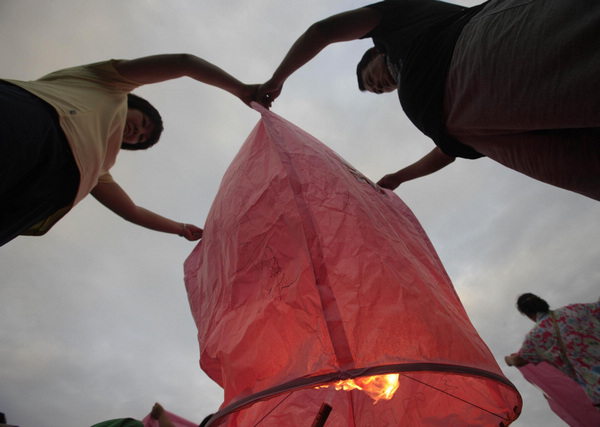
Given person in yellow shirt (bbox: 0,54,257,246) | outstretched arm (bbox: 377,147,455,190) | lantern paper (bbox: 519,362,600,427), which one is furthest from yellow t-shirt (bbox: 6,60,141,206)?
lantern paper (bbox: 519,362,600,427)

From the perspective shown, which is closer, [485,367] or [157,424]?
[485,367]

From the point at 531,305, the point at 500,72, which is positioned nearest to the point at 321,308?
the point at 500,72

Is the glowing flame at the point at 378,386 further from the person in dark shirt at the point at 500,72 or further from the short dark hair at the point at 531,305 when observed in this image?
the short dark hair at the point at 531,305

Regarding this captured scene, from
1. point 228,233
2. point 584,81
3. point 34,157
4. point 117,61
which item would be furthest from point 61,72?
point 584,81

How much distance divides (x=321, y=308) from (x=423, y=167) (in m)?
0.92

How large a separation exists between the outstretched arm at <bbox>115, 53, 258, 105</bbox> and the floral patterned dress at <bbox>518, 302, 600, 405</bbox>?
2.13 m

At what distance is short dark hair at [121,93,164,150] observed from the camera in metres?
0.99

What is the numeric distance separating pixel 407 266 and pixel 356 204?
19 cm

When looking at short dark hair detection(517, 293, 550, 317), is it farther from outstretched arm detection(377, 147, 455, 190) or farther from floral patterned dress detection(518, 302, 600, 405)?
outstretched arm detection(377, 147, 455, 190)

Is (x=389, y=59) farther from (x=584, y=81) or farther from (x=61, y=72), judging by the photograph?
(x=61, y=72)

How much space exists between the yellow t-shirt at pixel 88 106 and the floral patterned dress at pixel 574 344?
2.32 meters

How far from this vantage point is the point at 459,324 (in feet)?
1.93

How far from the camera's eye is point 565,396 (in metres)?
1.87

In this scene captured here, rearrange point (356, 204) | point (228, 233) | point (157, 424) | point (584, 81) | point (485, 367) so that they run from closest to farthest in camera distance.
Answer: point (584, 81) → point (485, 367) → point (356, 204) → point (228, 233) → point (157, 424)
